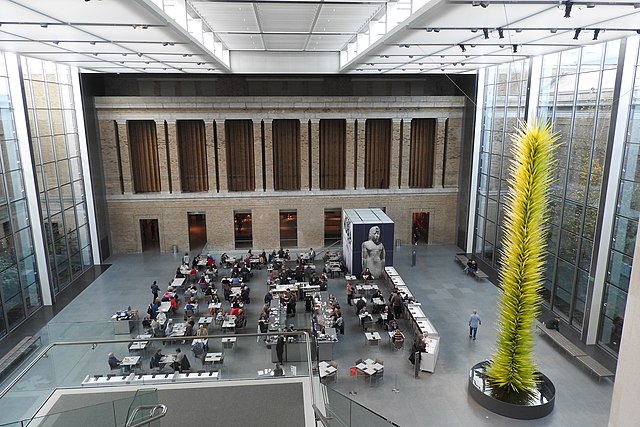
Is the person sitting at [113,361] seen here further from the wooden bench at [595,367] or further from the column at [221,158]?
the column at [221,158]

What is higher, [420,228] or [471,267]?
[420,228]

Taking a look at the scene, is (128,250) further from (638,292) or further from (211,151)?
(638,292)

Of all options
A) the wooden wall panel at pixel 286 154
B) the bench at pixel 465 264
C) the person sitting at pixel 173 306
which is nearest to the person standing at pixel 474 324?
the bench at pixel 465 264

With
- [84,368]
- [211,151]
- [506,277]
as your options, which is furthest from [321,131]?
[84,368]

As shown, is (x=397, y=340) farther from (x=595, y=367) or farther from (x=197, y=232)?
(x=197, y=232)

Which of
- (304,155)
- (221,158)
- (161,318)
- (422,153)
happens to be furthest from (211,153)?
(422,153)

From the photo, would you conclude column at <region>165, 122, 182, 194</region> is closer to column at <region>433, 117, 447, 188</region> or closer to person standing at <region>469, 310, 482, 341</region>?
column at <region>433, 117, 447, 188</region>

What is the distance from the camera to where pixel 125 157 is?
21.9 meters

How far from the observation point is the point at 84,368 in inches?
302

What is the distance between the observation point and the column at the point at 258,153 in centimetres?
2212

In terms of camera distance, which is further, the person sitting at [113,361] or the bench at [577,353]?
the bench at [577,353]

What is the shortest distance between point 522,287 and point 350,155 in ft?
46.0

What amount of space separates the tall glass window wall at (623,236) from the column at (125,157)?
766 inches

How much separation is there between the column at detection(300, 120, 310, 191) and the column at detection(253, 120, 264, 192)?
1943 mm
